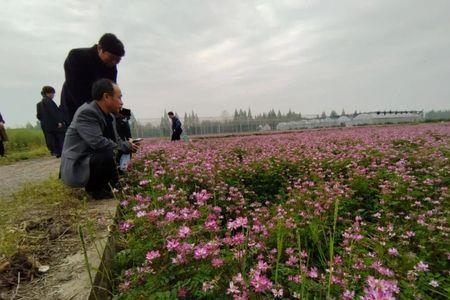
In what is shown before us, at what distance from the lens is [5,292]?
1720 mm

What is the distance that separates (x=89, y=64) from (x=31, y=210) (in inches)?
83.5

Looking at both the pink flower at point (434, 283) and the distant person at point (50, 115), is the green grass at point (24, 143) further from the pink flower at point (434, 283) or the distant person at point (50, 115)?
the pink flower at point (434, 283)

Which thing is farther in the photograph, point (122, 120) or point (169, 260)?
point (122, 120)

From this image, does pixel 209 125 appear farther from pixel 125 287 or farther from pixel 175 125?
pixel 125 287

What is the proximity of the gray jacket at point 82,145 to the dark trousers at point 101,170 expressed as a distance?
0.21 feet

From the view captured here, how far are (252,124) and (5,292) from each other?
42434 mm

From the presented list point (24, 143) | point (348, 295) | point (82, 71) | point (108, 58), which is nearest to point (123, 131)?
point (82, 71)

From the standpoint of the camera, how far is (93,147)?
11.0ft

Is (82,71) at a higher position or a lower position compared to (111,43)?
lower

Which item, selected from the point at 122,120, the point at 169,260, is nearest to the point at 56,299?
the point at 169,260

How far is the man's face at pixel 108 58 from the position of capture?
395cm

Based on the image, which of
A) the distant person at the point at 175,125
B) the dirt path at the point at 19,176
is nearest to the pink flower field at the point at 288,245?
the dirt path at the point at 19,176

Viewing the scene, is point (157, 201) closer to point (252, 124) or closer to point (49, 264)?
point (49, 264)

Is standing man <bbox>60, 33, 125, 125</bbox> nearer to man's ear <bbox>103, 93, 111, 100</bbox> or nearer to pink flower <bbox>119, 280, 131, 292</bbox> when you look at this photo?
man's ear <bbox>103, 93, 111, 100</bbox>
